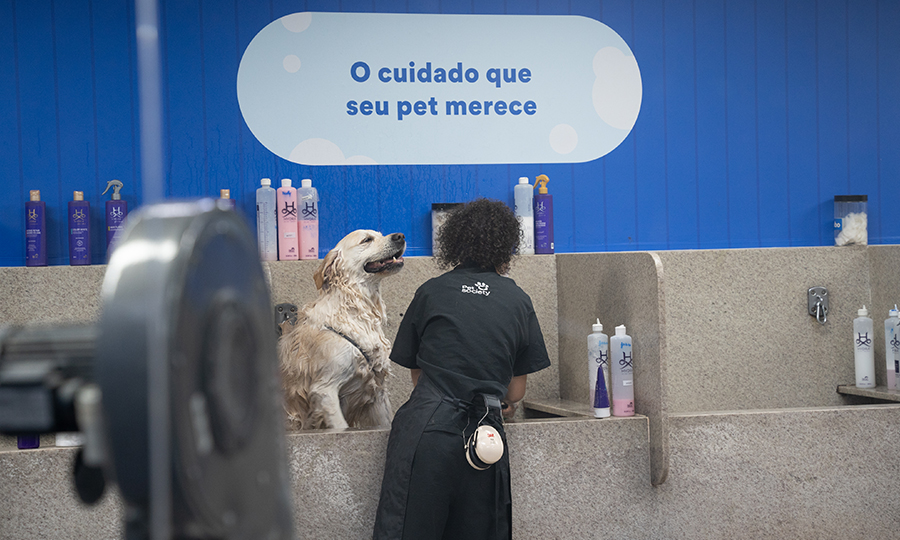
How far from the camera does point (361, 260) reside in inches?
102

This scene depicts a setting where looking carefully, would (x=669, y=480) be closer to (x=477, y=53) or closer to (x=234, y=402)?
(x=477, y=53)

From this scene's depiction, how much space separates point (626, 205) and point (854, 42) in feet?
4.44

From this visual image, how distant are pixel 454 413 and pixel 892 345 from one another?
1934 mm

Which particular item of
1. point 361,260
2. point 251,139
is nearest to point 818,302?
point 361,260

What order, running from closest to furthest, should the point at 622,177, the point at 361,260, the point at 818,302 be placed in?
the point at 361,260 → the point at 818,302 → the point at 622,177

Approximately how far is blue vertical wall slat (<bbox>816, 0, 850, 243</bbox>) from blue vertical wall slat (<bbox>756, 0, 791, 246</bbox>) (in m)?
0.18

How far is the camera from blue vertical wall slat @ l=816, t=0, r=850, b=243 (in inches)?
135

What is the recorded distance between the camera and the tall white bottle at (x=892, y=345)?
2906 mm

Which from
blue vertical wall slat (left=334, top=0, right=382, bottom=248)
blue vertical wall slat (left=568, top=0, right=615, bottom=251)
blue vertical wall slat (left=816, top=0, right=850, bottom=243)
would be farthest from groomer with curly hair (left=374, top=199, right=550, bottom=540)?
blue vertical wall slat (left=816, top=0, right=850, bottom=243)

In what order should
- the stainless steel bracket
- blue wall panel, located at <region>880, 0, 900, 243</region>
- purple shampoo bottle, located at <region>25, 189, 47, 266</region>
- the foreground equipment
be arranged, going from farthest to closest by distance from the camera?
blue wall panel, located at <region>880, 0, 900, 243</region>, the stainless steel bracket, purple shampoo bottle, located at <region>25, 189, 47, 266</region>, the foreground equipment

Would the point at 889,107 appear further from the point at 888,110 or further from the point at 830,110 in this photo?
the point at 830,110

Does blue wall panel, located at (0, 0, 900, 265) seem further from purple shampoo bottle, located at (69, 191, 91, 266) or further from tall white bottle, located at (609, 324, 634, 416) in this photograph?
tall white bottle, located at (609, 324, 634, 416)

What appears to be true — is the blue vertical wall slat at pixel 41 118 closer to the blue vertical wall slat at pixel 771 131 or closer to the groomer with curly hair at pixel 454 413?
the groomer with curly hair at pixel 454 413

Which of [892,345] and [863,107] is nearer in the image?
[892,345]
